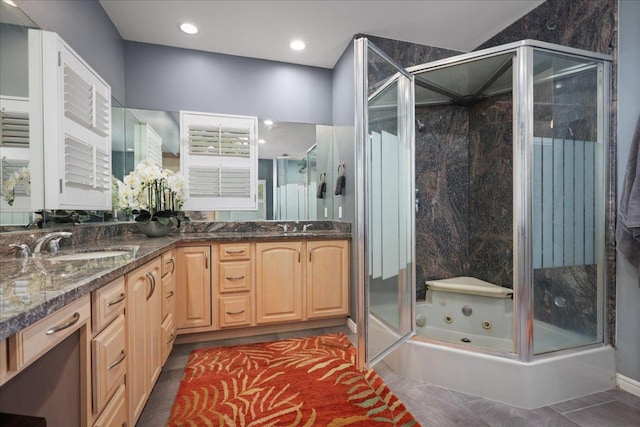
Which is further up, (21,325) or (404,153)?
(404,153)

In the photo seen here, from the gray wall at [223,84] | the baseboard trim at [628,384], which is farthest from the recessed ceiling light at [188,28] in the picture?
the baseboard trim at [628,384]

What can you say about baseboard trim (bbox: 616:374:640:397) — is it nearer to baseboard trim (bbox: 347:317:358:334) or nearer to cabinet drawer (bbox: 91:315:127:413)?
baseboard trim (bbox: 347:317:358:334)

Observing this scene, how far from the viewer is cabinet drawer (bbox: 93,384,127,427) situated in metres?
1.02

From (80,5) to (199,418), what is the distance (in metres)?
2.68

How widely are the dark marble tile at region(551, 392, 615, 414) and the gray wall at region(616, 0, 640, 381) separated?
23 centimetres

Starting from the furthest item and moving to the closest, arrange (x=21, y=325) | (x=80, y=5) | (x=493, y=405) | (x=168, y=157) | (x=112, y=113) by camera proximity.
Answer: (x=168, y=157) < (x=112, y=113) < (x=80, y=5) < (x=493, y=405) < (x=21, y=325)

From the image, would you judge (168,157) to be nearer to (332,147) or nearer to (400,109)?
(332,147)

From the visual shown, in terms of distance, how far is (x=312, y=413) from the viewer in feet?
5.12

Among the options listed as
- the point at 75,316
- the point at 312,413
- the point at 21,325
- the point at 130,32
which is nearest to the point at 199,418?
the point at 312,413

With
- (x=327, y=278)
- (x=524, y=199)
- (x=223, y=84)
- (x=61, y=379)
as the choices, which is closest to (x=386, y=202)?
(x=524, y=199)

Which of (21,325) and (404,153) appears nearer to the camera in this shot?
(21,325)

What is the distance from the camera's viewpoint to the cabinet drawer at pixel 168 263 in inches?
74.9

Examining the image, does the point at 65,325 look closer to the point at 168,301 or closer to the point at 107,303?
the point at 107,303

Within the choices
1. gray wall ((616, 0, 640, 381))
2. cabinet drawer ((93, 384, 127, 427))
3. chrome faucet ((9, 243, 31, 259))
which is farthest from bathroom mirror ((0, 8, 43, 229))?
gray wall ((616, 0, 640, 381))
